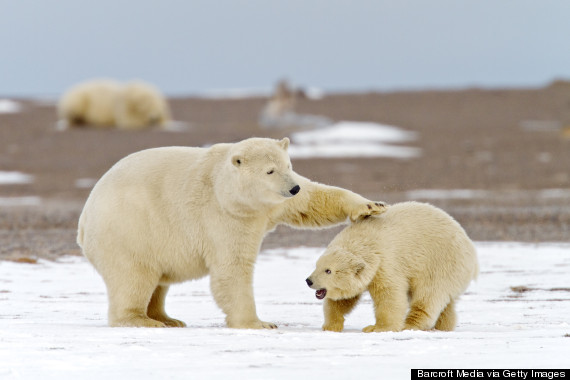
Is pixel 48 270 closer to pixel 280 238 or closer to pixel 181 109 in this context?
pixel 280 238

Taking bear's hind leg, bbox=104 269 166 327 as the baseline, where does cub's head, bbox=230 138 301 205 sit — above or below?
above

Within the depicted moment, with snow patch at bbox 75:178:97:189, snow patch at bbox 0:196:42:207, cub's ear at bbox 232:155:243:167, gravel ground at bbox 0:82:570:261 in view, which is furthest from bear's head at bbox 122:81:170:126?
cub's ear at bbox 232:155:243:167

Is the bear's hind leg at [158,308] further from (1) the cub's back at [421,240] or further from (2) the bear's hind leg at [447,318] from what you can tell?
(2) the bear's hind leg at [447,318]

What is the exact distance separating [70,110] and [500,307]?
26.2 meters

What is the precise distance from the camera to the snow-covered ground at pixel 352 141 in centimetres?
2511

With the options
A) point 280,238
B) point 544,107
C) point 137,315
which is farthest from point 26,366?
point 544,107

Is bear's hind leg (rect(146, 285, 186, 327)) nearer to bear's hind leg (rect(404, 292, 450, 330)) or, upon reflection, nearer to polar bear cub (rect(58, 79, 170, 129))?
bear's hind leg (rect(404, 292, 450, 330))

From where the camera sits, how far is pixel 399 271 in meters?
6.34

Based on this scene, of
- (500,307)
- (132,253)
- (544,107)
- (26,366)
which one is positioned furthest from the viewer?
(544,107)

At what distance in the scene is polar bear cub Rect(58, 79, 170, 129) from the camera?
30.7m

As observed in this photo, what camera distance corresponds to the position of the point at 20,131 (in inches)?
1177

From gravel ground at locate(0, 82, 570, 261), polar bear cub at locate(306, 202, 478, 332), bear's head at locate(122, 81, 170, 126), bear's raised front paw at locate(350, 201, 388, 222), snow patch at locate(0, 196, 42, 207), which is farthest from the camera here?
bear's head at locate(122, 81, 170, 126)

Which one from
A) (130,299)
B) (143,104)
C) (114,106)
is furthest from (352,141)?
(130,299)

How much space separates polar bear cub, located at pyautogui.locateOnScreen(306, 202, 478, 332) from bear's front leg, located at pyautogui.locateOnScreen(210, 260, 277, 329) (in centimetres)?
44
